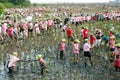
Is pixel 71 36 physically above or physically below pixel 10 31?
below

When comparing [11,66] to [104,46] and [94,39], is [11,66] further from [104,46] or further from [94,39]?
[104,46]

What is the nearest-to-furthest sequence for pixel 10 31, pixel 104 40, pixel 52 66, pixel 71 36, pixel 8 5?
pixel 52 66 → pixel 104 40 → pixel 71 36 → pixel 10 31 → pixel 8 5

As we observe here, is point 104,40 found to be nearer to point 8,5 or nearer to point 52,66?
point 52,66

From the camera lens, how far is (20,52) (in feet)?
93.0

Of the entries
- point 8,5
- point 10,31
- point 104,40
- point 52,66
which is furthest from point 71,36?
point 8,5

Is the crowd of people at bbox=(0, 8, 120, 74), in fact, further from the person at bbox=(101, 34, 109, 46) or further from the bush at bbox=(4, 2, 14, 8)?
the bush at bbox=(4, 2, 14, 8)

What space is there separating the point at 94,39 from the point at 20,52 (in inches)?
211

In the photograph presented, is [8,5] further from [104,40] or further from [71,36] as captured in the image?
[104,40]

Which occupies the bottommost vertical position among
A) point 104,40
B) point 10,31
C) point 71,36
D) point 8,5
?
point 8,5

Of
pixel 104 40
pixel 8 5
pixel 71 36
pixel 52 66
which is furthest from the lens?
pixel 8 5

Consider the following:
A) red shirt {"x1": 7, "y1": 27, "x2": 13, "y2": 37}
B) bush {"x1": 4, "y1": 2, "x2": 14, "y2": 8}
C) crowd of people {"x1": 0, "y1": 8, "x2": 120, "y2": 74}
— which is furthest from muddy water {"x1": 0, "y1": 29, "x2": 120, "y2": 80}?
bush {"x1": 4, "y1": 2, "x2": 14, "y2": 8}

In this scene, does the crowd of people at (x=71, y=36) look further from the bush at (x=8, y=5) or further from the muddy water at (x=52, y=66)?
the bush at (x=8, y=5)

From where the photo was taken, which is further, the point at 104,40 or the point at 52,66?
the point at 104,40

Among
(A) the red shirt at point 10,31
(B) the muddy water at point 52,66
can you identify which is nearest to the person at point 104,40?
(B) the muddy water at point 52,66
